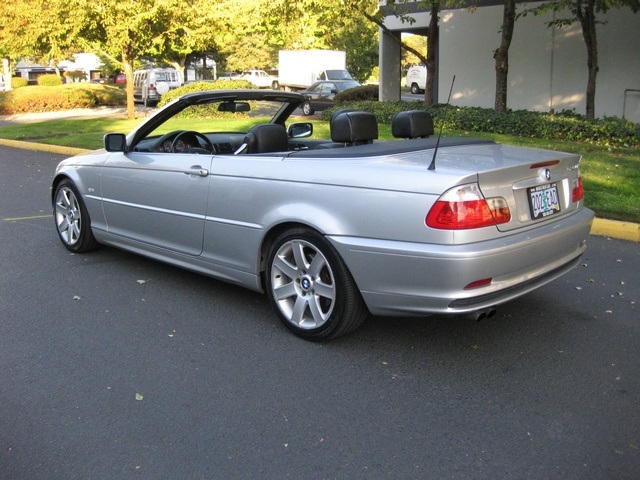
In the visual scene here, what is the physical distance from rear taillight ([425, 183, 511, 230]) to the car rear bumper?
0.11 metres

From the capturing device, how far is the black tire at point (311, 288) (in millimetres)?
4113

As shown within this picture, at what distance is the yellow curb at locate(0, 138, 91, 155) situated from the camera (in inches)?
620

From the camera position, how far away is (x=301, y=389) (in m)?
3.75

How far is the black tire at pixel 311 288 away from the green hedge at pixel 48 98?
3032 centimetres

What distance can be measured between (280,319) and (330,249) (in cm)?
74

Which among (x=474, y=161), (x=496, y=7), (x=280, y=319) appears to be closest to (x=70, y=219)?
(x=280, y=319)

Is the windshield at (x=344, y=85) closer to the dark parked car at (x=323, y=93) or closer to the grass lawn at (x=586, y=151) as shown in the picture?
the dark parked car at (x=323, y=93)

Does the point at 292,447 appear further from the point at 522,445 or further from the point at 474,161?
the point at 474,161

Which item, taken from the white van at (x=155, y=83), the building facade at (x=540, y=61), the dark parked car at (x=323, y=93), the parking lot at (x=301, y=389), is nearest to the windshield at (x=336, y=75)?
the dark parked car at (x=323, y=93)

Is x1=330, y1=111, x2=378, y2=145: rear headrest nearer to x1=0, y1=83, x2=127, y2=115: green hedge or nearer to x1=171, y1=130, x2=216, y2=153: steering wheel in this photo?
x1=171, y1=130, x2=216, y2=153: steering wheel

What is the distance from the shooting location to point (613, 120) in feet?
45.7

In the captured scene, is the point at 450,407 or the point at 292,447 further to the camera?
the point at 450,407

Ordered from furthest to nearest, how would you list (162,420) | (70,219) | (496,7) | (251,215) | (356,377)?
(496,7) → (70,219) → (251,215) → (356,377) → (162,420)

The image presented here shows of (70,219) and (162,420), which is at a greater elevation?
(70,219)
